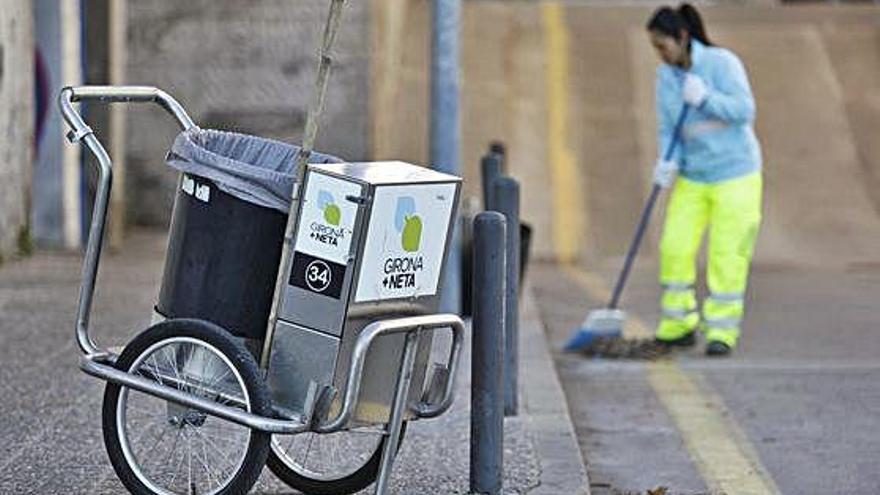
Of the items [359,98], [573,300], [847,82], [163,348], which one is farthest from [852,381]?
[847,82]

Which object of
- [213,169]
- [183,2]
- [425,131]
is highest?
[213,169]

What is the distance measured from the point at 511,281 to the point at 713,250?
9.70 feet

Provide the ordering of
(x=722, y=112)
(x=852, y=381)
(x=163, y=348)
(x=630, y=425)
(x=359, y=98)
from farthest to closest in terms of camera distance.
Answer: (x=359, y=98) < (x=722, y=112) < (x=852, y=381) < (x=630, y=425) < (x=163, y=348)

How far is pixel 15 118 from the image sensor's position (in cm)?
1241

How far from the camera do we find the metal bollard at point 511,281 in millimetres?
7379

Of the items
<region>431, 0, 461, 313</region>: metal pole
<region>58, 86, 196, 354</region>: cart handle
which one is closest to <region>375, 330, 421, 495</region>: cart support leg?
<region>58, 86, 196, 354</region>: cart handle

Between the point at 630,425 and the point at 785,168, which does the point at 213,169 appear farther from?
the point at 785,168

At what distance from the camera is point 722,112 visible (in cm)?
1000

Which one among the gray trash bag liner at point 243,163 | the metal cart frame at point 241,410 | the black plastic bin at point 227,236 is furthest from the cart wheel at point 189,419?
the gray trash bag liner at point 243,163

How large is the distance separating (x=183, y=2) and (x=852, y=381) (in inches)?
307

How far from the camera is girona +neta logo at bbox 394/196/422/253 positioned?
222 inches

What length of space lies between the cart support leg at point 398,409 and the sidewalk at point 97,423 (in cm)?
69

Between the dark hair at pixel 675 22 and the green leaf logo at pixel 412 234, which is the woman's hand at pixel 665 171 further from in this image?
the green leaf logo at pixel 412 234

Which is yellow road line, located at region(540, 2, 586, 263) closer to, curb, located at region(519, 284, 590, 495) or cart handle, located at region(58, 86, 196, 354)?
curb, located at region(519, 284, 590, 495)
